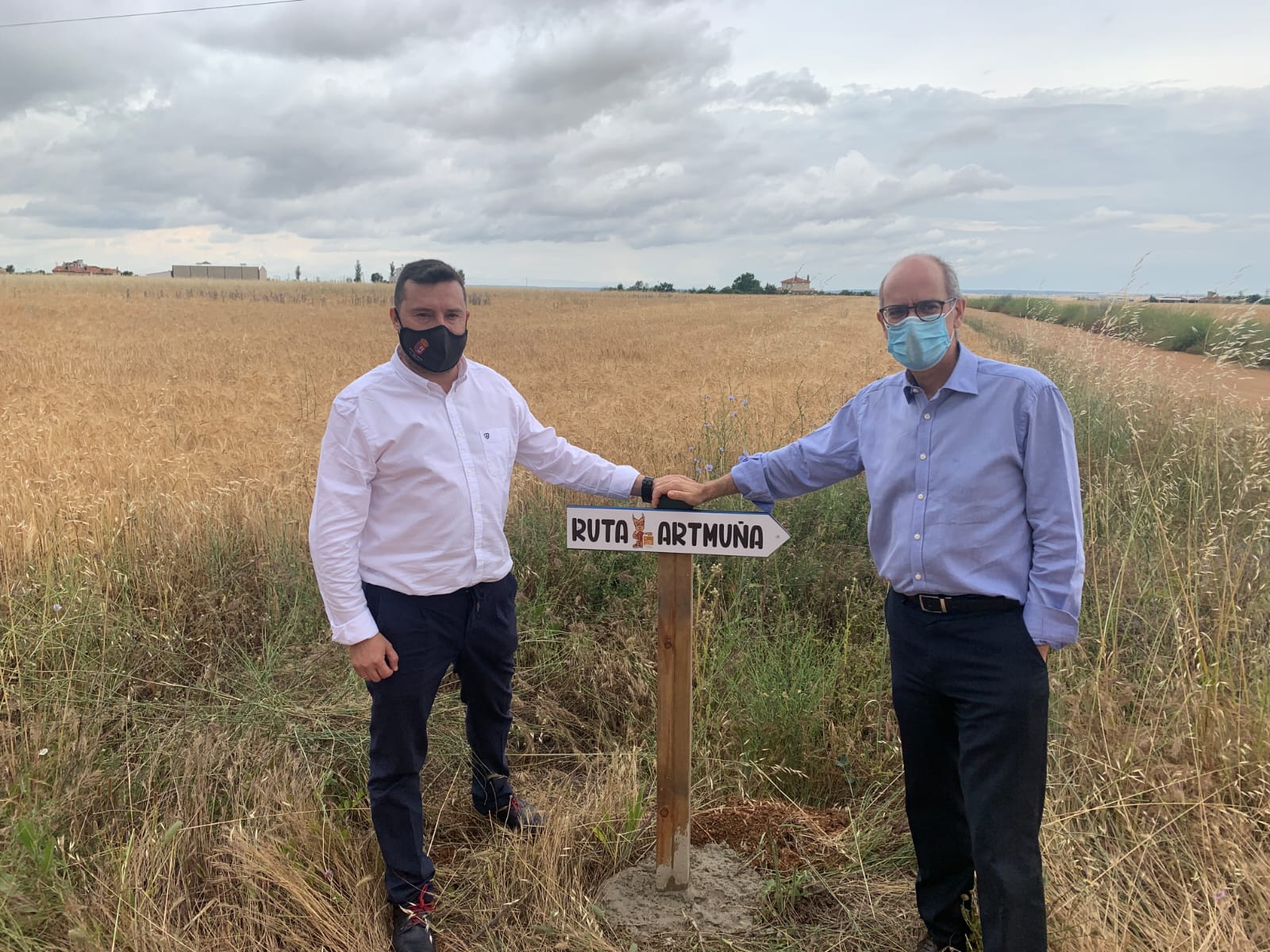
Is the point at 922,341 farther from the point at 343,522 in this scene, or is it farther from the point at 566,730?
the point at 566,730

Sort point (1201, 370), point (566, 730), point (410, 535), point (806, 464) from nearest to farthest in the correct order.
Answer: point (410, 535) → point (806, 464) → point (566, 730) → point (1201, 370)

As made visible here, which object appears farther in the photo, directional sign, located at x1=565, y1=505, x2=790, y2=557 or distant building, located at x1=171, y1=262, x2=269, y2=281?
distant building, located at x1=171, y1=262, x2=269, y2=281

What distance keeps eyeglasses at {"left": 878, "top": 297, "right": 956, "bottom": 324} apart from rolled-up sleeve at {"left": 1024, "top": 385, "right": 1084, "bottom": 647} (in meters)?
0.36

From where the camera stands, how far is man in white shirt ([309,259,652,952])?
2.56m

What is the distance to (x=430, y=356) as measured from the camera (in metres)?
2.67

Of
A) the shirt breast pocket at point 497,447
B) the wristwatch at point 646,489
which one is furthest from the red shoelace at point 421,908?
the wristwatch at point 646,489

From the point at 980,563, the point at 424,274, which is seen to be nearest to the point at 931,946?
the point at 980,563

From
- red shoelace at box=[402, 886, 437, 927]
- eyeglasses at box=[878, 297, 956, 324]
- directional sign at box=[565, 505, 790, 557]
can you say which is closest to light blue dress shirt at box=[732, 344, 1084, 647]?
eyeglasses at box=[878, 297, 956, 324]

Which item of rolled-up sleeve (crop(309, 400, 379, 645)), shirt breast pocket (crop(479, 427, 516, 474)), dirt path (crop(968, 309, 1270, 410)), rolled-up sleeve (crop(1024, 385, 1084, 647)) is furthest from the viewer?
dirt path (crop(968, 309, 1270, 410))

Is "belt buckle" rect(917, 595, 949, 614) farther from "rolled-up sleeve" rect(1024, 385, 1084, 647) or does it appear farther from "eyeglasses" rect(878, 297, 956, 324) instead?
"eyeglasses" rect(878, 297, 956, 324)

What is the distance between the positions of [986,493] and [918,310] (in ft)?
1.82

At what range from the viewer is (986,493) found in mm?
2219

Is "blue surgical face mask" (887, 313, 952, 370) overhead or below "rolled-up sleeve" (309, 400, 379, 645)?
overhead

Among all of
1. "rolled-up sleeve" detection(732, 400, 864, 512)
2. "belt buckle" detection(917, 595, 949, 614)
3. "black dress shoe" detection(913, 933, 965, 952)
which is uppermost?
"rolled-up sleeve" detection(732, 400, 864, 512)
